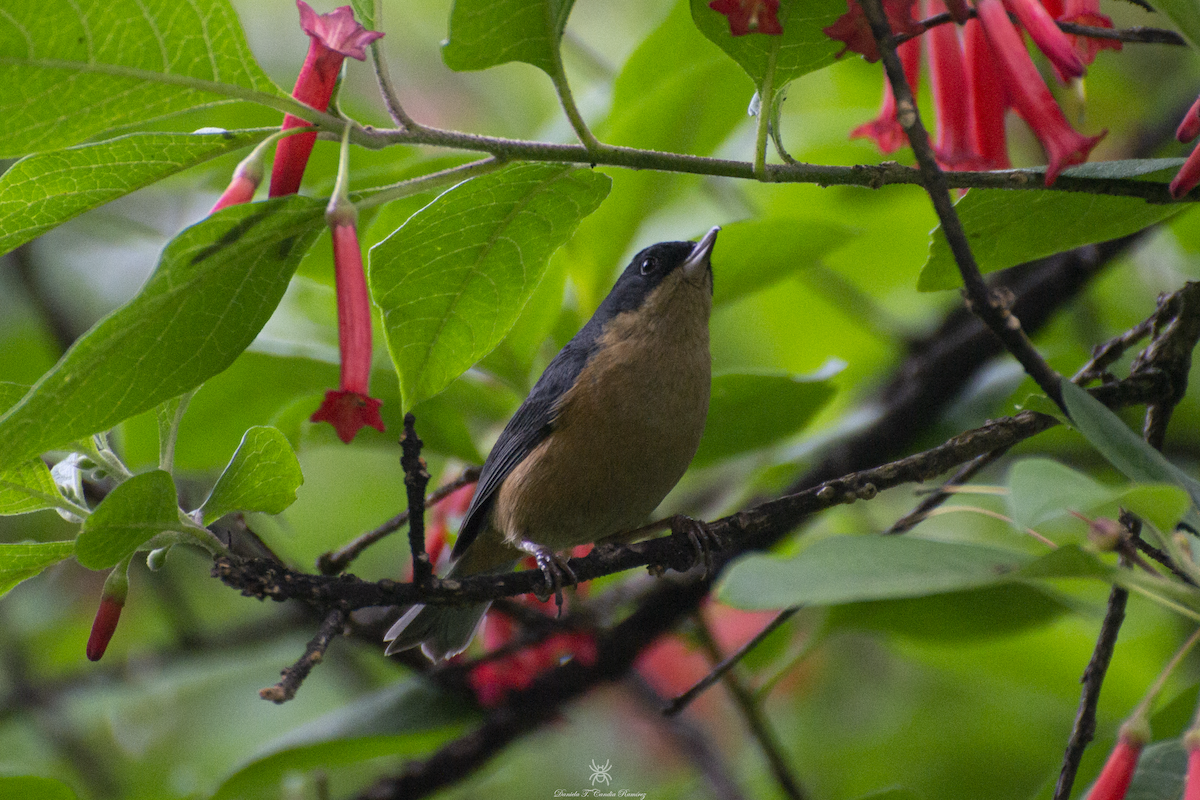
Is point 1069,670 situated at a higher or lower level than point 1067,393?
lower

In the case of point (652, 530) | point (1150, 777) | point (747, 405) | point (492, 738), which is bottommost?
point (492, 738)

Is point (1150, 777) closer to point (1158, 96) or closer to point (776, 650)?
point (776, 650)

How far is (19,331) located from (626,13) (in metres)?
4.39

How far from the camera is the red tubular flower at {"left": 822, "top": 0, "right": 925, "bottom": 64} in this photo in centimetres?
181

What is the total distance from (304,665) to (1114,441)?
4.71 feet

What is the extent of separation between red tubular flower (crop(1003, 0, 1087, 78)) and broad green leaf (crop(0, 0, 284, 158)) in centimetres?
142

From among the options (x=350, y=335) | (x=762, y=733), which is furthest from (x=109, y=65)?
(x=762, y=733)

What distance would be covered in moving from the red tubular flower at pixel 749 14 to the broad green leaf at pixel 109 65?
0.86 metres

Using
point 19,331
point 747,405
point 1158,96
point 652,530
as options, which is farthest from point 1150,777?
point 19,331

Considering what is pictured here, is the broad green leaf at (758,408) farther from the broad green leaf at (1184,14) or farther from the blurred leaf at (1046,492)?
the blurred leaf at (1046,492)

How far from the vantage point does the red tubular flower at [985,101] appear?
7.91 feet

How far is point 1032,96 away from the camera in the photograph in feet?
6.44

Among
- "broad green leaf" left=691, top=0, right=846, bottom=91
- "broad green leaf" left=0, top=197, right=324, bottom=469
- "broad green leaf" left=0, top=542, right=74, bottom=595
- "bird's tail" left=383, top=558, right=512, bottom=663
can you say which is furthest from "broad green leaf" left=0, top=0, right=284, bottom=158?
"bird's tail" left=383, top=558, right=512, bottom=663

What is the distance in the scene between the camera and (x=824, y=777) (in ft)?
15.3
